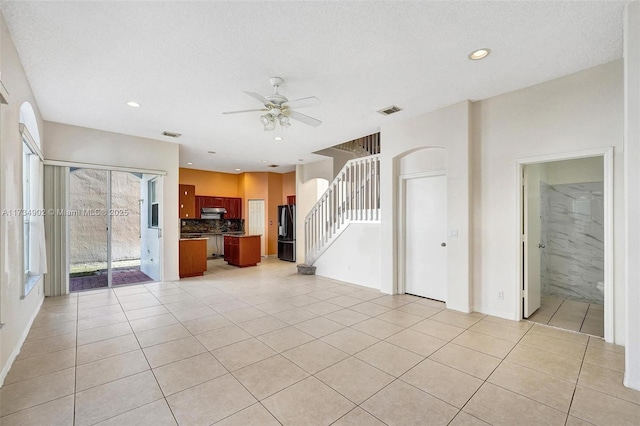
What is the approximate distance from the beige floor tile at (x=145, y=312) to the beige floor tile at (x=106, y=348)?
0.73m

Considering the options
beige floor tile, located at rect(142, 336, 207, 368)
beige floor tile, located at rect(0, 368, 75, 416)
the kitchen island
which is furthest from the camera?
the kitchen island

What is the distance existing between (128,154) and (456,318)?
21.4 feet

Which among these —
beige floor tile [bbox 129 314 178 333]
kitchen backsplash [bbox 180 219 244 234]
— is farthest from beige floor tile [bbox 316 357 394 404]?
kitchen backsplash [bbox 180 219 244 234]

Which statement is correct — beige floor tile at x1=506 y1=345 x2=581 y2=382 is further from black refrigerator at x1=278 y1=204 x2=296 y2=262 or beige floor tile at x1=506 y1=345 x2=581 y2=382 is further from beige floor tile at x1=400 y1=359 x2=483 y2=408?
black refrigerator at x1=278 y1=204 x2=296 y2=262

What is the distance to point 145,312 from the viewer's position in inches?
166

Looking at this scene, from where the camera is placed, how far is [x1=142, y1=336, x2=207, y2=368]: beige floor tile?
2.79 m

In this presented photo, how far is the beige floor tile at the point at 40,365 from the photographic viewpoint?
2.52 meters

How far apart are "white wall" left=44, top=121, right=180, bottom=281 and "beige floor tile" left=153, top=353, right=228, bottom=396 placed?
3.99 m

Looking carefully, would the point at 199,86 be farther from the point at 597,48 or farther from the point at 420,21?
the point at 597,48

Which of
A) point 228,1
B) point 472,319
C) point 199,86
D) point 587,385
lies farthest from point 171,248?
point 587,385

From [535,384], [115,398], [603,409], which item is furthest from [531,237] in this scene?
[115,398]

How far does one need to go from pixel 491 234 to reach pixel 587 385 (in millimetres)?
1998

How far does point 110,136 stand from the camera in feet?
18.2

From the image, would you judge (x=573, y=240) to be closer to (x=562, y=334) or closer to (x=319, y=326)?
(x=562, y=334)
